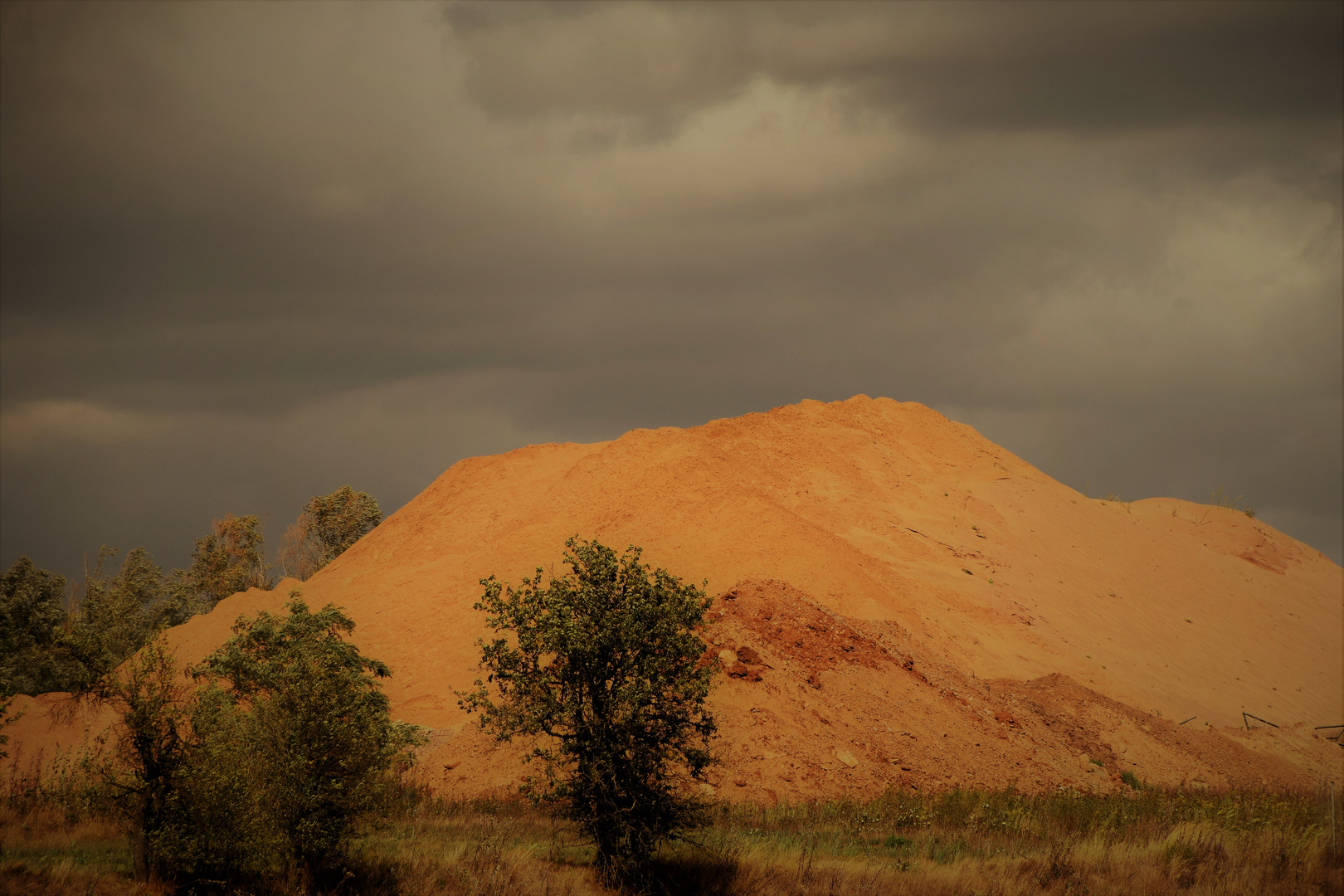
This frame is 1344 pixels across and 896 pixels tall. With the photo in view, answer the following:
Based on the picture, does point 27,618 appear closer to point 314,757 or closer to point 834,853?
point 314,757

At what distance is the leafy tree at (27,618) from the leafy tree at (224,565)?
11359 millimetres

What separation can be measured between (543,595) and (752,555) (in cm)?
2086

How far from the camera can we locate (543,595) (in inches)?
564

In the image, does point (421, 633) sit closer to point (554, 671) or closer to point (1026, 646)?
point (554, 671)

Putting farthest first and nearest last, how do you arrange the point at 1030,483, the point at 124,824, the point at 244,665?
the point at 1030,483, the point at 244,665, the point at 124,824

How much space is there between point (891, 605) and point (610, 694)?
72.4 ft

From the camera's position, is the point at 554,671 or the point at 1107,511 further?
the point at 1107,511

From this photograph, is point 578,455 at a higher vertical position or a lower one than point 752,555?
higher

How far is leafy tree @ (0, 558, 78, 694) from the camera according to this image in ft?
141

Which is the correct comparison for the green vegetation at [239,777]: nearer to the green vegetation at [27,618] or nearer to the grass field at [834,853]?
the grass field at [834,853]

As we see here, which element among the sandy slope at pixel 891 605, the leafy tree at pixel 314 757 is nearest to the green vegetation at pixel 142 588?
the sandy slope at pixel 891 605

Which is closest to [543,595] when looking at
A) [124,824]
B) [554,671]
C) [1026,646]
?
[554,671]

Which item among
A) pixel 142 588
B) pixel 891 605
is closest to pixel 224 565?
pixel 142 588

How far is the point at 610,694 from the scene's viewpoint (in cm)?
1392
